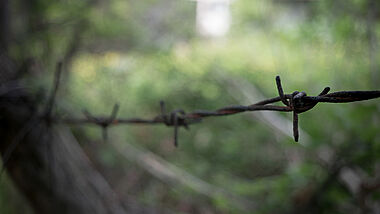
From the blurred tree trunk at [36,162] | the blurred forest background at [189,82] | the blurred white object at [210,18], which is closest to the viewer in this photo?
the blurred tree trunk at [36,162]

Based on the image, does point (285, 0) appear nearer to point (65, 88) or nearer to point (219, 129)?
point (219, 129)

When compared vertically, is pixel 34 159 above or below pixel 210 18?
below

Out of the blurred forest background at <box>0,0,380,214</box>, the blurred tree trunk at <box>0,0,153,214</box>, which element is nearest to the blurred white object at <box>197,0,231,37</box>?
the blurred forest background at <box>0,0,380,214</box>

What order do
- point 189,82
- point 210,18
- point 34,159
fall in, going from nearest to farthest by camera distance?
point 34,159 → point 189,82 → point 210,18

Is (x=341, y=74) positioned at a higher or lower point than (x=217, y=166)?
higher

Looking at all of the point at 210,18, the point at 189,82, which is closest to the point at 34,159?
the point at 189,82

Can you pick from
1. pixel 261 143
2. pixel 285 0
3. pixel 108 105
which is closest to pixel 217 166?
pixel 261 143

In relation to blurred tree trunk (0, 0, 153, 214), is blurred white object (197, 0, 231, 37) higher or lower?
higher

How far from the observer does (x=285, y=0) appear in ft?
18.2

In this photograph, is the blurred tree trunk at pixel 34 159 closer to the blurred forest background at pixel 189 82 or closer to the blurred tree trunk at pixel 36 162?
the blurred tree trunk at pixel 36 162

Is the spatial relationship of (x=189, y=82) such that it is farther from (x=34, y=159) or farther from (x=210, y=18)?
(x=210, y=18)

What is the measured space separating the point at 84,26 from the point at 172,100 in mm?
1092

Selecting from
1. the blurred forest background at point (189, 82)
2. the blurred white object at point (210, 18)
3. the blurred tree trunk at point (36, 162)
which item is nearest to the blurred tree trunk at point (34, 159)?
the blurred tree trunk at point (36, 162)

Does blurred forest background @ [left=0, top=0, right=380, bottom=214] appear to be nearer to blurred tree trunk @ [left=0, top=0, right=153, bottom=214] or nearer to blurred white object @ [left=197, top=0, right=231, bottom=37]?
blurred tree trunk @ [left=0, top=0, right=153, bottom=214]
